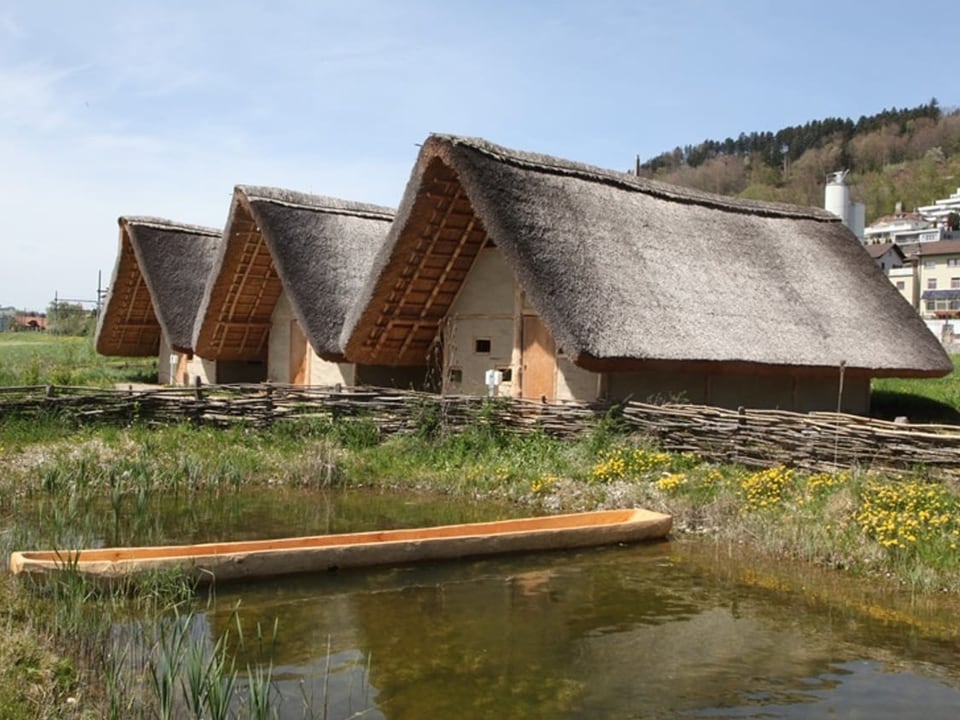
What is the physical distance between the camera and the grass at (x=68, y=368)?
69.5 ft

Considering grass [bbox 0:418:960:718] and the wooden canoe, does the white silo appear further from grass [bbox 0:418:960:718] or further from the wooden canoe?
the wooden canoe

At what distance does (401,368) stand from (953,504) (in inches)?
439

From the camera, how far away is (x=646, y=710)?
5.82 metres

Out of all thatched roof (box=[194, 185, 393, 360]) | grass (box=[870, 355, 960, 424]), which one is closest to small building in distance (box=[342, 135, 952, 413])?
grass (box=[870, 355, 960, 424])

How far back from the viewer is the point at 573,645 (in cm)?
701

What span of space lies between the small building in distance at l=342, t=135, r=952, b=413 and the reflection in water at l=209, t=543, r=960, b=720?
5.32 meters

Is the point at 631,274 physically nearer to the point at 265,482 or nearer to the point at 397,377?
the point at 397,377

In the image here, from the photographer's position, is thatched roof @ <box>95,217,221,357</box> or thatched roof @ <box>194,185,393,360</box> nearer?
thatched roof @ <box>194,185,393,360</box>

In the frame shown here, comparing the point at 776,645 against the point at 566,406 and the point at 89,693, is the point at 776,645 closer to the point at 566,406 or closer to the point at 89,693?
the point at 89,693

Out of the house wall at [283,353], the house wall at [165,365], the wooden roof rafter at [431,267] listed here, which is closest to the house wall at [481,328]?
the wooden roof rafter at [431,267]

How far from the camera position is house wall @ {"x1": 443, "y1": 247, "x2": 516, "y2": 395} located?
55.8 ft

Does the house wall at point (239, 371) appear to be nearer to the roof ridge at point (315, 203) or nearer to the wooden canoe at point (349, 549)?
the roof ridge at point (315, 203)

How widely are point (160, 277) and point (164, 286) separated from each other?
0.78 feet

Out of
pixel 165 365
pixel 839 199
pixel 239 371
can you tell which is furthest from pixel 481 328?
pixel 165 365
